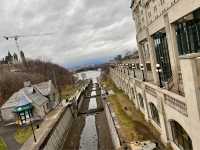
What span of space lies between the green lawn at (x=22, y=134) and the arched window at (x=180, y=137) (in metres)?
15.9

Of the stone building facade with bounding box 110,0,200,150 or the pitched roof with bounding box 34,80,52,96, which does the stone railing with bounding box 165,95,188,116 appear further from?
the pitched roof with bounding box 34,80,52,96

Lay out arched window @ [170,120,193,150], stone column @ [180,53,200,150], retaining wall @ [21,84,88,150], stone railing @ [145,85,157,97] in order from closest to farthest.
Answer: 1. stone column @ [180,53,200,150]
2. arched window @ [170,120,193,150]
3. stone railing @ [145,85,157,97]
4. retaining wall @ [21,84,88,150]

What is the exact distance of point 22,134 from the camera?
29641mm

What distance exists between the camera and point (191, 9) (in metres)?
13.0

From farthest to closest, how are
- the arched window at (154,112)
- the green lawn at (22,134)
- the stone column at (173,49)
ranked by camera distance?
1. the green lawn at (22,134)
2. the arched window at (154,112)
3. the stone column at (173,49)

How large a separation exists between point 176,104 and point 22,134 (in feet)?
68.2

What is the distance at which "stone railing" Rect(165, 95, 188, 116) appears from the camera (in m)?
12.4

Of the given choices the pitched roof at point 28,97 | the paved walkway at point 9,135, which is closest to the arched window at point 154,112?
the paved walkway at point 9,135

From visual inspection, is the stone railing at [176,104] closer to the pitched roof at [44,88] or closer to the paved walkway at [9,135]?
the paved walkway at [9,135]

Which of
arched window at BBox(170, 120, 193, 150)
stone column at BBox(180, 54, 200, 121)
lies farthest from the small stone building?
stone column at BBox(180, 54, 200, 121)

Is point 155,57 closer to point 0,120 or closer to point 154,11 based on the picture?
point 154,11

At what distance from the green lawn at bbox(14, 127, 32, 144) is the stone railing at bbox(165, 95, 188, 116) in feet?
→ 54.1

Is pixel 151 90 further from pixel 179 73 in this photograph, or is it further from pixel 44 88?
pixel 44 88

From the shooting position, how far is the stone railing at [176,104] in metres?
12.4
